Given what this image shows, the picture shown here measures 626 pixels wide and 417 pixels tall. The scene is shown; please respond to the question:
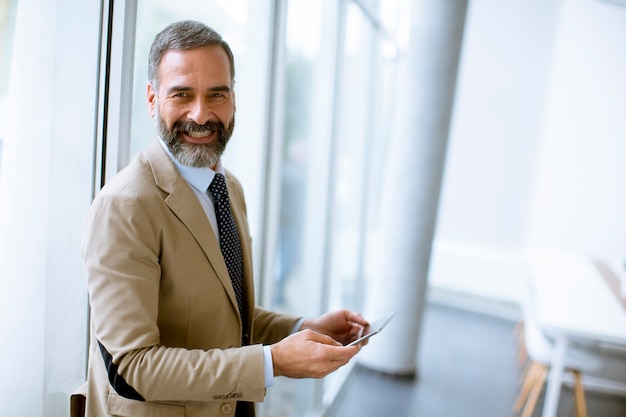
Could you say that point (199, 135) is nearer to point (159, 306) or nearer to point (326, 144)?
point (159, 306)

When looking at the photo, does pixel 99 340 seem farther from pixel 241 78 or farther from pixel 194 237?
pixel 241 78

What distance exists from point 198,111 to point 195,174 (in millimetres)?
169

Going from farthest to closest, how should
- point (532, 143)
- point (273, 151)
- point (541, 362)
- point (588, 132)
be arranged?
1. point (532, 143)
2. point (588, 132)
3. point (541, 362)
4. point (273, 151)

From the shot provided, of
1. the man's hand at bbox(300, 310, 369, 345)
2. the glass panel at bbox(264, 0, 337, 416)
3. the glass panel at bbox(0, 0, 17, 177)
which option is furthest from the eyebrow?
the glass panel at bbox(264, 0, 337, 416)

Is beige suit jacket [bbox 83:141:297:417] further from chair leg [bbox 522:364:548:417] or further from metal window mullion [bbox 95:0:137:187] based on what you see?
chair leg [bbox 522:364:548:417]

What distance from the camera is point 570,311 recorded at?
3.59m

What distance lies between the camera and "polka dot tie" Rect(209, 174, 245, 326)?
58.7 inches

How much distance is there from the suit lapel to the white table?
260cm

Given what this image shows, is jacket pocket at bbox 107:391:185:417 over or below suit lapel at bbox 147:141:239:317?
below

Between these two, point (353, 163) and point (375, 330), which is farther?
point (353, 163)

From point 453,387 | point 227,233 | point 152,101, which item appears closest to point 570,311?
point 453,387

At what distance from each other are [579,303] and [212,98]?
3274 mm

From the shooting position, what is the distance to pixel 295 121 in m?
3.02

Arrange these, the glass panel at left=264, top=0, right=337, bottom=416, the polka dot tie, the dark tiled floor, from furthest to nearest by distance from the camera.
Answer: the dark tiled floor < the glass panel at left=264, top=0, right=337, bottom=416 < the polka dot tie
